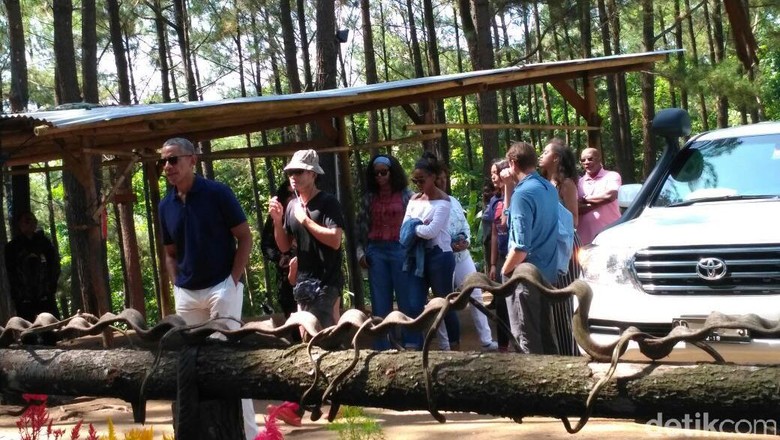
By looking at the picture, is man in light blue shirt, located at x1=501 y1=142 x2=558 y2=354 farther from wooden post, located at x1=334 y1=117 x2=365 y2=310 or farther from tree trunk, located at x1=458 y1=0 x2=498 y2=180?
tree trunk, located at x1=458 y1=0 x2=498 y2=180

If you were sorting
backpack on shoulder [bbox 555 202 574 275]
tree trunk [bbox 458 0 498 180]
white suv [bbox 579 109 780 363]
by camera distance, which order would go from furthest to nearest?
1. tree trunk [bbox 458 0 498 180]
2. backpack on shoulder [bbox 555 202 574 275]
3. white suv [bbox 579 109 780 363]

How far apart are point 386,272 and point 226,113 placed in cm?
213

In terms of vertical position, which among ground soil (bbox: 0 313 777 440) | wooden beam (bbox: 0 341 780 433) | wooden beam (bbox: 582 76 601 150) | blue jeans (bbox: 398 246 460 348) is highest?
wooden beam (bbox: 582 76 601 150)

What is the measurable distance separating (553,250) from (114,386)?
421 centimetres

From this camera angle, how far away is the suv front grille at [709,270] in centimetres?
487

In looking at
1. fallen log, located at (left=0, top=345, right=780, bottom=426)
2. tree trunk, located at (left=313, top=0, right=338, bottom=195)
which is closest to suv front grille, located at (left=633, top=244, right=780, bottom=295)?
fallen log, located at (left=0, top=345, right=780, bottom=426)

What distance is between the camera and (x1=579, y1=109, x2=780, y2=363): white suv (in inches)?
191

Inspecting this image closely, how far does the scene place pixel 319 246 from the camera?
6.54 metres

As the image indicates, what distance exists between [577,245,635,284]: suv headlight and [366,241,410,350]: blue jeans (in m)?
3.44

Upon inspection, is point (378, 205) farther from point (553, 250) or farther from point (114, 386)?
point (114, 386)

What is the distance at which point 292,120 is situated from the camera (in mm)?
11609

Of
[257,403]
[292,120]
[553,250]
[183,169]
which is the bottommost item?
[257,403]

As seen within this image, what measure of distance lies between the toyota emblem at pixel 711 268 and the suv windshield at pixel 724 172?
919 mm

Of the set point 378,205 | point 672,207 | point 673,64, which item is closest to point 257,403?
point 378,205
